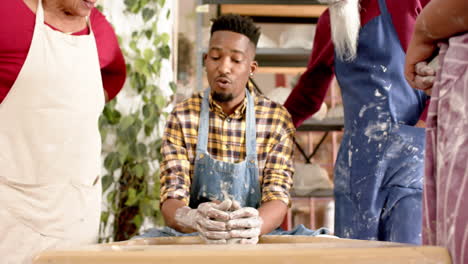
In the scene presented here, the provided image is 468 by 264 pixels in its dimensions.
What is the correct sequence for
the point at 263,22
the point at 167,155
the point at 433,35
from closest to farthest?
the point at 433,35 < the point at 167,155 < the point at 263,22

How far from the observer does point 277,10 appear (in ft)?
8.55

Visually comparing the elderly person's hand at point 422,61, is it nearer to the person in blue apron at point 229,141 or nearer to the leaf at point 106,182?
the person in blue apron at point 229,141

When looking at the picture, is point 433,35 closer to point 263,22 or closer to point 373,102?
point 373,102

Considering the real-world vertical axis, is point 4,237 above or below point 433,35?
below

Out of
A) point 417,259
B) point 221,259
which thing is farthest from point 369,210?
point 221,259

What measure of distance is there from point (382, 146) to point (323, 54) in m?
0.40

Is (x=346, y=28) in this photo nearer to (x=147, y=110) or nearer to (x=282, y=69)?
(x=147, y=110)

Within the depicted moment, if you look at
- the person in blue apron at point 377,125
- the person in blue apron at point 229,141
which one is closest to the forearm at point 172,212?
the person in blue apron at point 229,141

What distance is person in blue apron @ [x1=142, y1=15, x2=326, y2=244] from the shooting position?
1.54 m

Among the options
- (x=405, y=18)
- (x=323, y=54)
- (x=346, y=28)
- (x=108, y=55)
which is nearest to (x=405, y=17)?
(x=405, y=18)

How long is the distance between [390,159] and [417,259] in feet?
2.87

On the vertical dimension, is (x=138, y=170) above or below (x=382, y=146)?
below

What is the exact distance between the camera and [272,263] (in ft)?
1.95

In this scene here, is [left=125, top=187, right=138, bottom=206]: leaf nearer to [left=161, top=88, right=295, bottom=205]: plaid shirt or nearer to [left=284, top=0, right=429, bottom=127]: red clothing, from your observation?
[left=161, top=88, right=295, bottom=205]: plaid shirt
